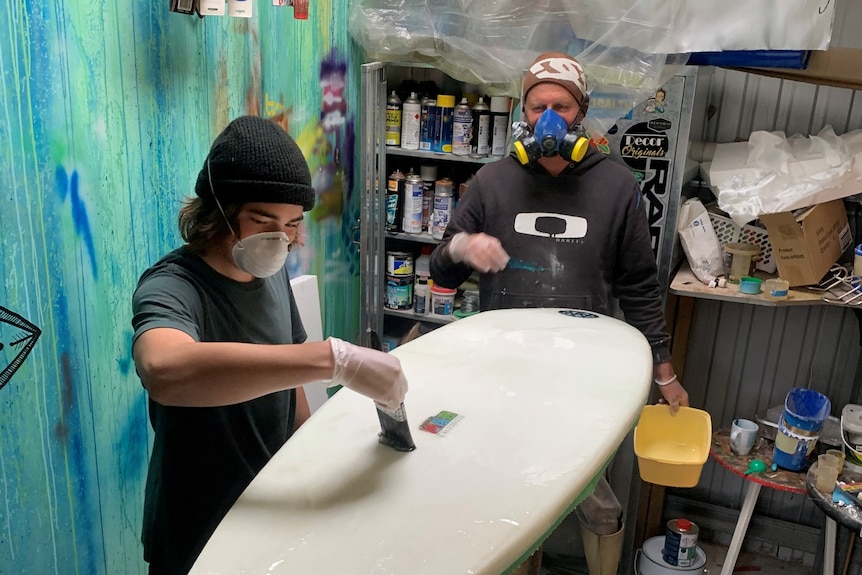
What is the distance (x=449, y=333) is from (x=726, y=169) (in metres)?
1.22

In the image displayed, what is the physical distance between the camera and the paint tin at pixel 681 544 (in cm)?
265

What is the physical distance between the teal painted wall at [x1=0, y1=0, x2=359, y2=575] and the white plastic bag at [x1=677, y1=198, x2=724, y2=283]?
1.48 metres

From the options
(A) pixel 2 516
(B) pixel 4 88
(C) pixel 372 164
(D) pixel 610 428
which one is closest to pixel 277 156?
(B) pixel 4 88

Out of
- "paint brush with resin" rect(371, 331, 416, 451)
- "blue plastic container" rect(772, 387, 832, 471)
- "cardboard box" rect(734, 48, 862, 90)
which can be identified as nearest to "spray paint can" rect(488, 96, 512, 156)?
"cardboard box" rect(734, 48, 862, 90)

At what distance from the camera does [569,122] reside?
83.4 inches

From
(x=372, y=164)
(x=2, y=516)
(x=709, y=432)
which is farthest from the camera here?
(x=372, y=164)

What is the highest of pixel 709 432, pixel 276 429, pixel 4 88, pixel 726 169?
pixel 4 88

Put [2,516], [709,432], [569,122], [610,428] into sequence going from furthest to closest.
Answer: [709,432] < [569,122] < [2,516] < [610,428]

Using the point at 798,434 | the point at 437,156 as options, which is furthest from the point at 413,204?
the point at 798,434

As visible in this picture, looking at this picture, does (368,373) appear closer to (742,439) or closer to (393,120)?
(742,439)

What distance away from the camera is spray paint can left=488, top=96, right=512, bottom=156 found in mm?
2771

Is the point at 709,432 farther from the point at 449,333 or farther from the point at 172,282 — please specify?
the point at 172,282

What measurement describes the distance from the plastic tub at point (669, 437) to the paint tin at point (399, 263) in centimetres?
116

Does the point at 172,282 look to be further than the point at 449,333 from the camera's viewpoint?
No
